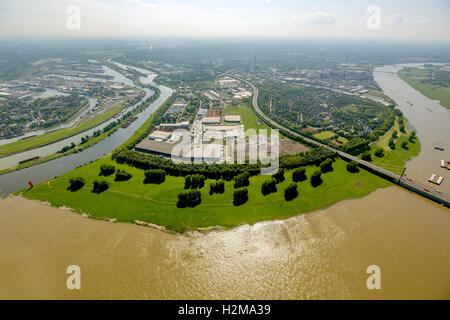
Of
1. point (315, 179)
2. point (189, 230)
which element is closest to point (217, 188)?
point (189, 230)

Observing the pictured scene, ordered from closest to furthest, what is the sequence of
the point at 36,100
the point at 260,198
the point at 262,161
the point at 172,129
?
the point at 260,198, the point at 262,161, the point at 172,129, the point at 36,100

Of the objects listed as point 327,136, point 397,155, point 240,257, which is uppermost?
point 327,136

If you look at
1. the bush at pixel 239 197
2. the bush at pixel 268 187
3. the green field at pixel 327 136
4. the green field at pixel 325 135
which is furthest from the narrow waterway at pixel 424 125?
the bush at pixel 239 197

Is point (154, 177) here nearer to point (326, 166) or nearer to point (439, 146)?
point (326, 166)

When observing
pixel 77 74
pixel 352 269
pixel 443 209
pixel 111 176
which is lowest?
pixel 352 269

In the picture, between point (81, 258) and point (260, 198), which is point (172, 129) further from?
point (81, 258)

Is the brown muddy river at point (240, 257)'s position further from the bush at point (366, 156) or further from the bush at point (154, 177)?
the bush at point (366, 156)

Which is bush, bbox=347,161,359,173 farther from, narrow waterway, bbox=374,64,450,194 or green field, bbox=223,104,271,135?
green field, bbox=223,104,271,135
